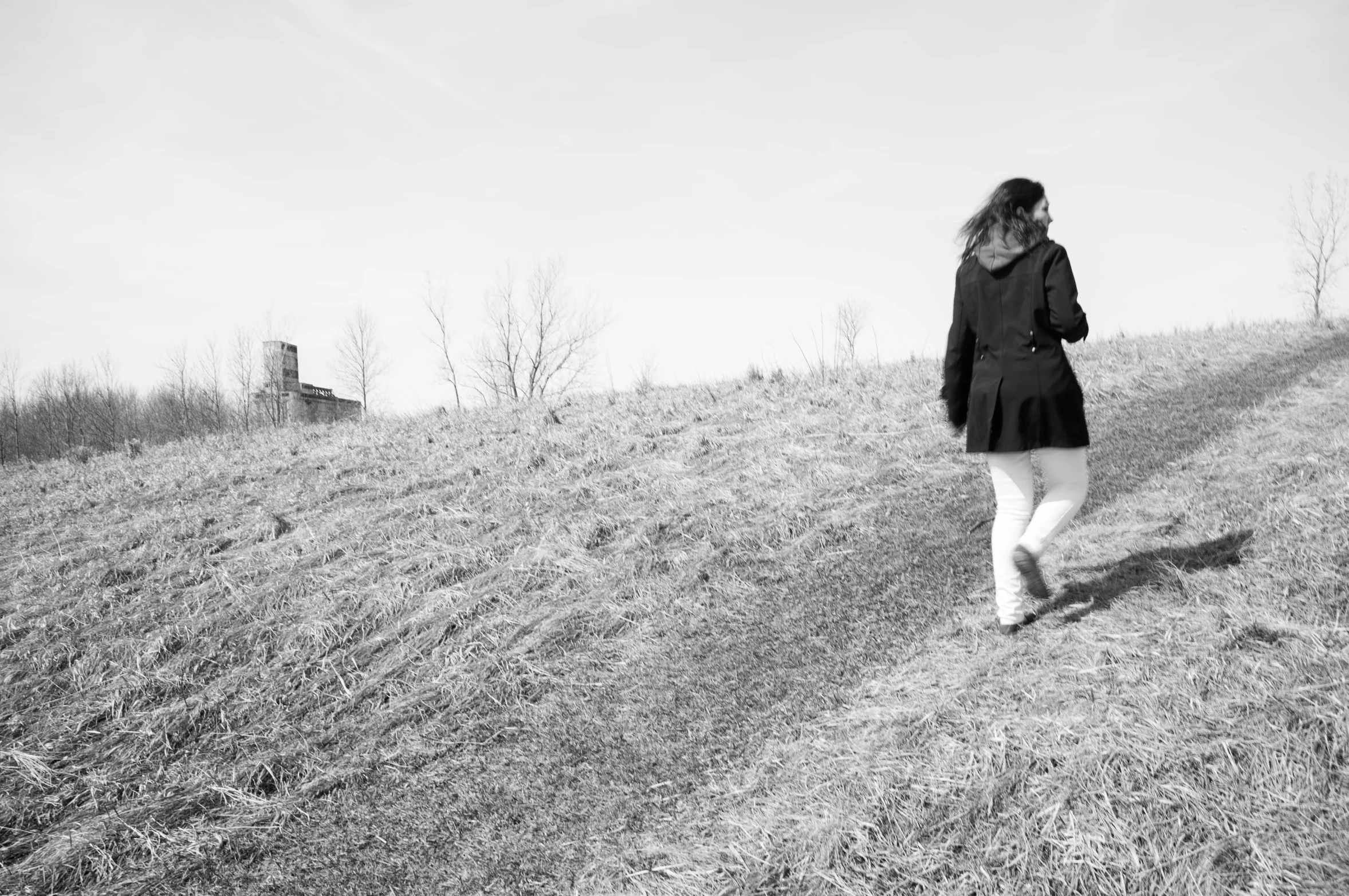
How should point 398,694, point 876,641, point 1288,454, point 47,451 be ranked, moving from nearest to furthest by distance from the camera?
point 876,641 → point 398,694 → point 1288,454 → point 47,451

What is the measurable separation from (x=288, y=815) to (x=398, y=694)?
1081 mm

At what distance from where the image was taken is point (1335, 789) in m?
2.85

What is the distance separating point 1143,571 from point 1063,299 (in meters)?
1.97

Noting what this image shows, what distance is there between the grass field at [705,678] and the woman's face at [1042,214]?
2107 mm

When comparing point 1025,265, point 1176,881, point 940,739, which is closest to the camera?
point 1176,881

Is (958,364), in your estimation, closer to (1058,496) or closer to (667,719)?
(1058,496)

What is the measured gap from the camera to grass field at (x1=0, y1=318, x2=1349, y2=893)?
3.19 meters

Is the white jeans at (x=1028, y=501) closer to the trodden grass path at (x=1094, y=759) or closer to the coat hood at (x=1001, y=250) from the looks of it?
the trodden grass path at (x=1094, y=759)

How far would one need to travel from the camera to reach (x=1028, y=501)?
4305 mm

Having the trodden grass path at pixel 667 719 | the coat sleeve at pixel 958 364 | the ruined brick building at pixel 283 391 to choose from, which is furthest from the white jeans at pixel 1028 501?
the ruined brick building at pixel 283 391

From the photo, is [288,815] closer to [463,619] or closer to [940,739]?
[463,619]

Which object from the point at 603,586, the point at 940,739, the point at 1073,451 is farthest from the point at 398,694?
the point at 1073,451

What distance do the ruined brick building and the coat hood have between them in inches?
1574

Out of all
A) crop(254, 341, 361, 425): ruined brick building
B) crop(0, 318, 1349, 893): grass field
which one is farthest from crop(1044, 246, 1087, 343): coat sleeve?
crop(254, 341, 361, 425): ruined brick building
